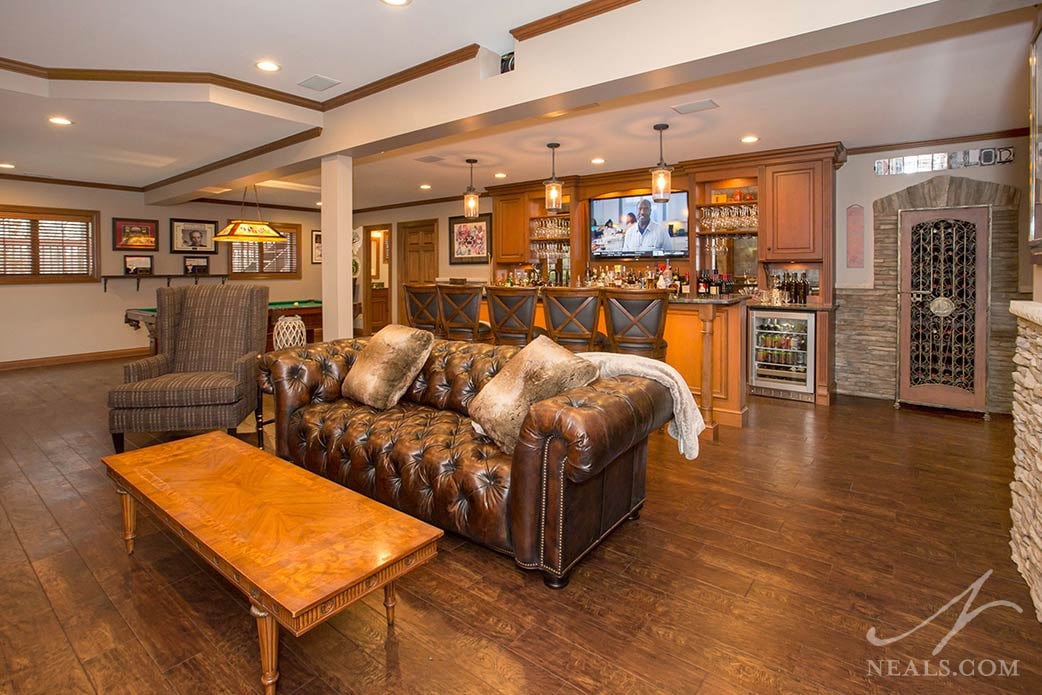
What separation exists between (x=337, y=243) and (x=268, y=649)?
3.95 metres

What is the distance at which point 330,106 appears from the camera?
4781 millimetres

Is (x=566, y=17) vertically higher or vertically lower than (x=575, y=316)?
higher

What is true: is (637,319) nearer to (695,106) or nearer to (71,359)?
(695,106)

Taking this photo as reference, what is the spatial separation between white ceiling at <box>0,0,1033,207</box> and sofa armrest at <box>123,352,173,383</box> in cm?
193

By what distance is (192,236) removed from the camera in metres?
9.30

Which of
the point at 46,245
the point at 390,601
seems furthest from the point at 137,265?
the point at 390,601

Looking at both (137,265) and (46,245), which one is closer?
(46,245)

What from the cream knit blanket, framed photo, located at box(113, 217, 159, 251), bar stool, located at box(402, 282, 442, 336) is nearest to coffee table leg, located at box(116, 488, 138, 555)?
the cream knit blanket

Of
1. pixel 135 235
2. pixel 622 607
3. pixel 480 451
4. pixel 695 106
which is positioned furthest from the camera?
pixel 135 235

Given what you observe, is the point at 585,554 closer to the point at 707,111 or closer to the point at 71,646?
the point at 71,646

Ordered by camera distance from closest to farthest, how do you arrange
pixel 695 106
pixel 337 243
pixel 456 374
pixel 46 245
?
1. pixel 456 374
2. pixel 695 106
3. pixel 337 243
4. pixel 46 245

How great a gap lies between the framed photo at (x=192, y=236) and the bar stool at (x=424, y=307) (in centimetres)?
541

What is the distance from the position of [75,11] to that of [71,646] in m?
3.23

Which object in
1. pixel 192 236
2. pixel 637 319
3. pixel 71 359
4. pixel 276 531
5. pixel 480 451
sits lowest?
pixel 276 531
